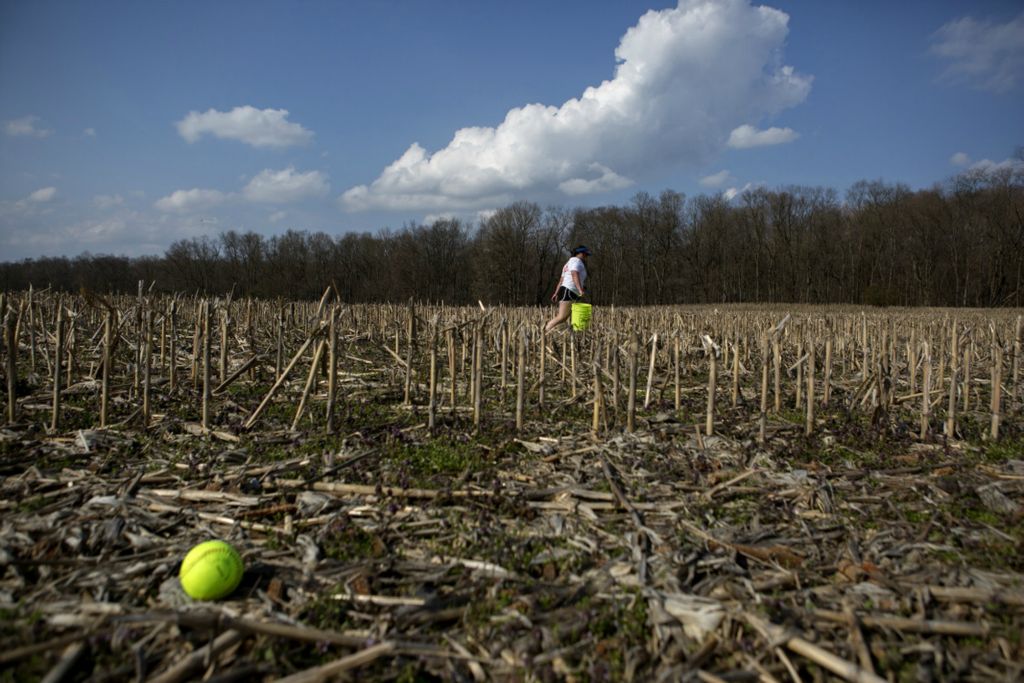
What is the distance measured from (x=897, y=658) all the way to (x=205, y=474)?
4.78 metres

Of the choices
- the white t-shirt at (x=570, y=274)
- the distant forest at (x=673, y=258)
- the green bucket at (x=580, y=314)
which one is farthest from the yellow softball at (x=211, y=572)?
the distant forest at (x=673, y=258)

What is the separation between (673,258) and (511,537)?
61579 mm

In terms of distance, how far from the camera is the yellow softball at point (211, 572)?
2.95 m

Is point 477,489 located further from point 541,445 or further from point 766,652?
point 766,652

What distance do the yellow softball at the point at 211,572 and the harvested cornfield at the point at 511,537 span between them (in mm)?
72

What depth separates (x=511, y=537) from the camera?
3.76 m

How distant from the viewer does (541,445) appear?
5.59 metres

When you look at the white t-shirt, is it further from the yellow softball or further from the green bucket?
the yellow softball

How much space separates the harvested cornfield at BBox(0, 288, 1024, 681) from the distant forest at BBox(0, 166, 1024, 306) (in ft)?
155

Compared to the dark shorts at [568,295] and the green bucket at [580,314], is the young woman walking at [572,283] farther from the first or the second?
the green bucket at [580,314]

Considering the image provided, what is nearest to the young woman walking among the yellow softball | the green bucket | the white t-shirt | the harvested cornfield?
the white t-shirt

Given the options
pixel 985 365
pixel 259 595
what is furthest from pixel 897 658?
pixel 985 365

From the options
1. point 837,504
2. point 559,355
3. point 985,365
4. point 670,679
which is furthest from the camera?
point 985,365

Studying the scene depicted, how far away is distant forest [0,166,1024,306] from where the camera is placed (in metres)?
50.8
